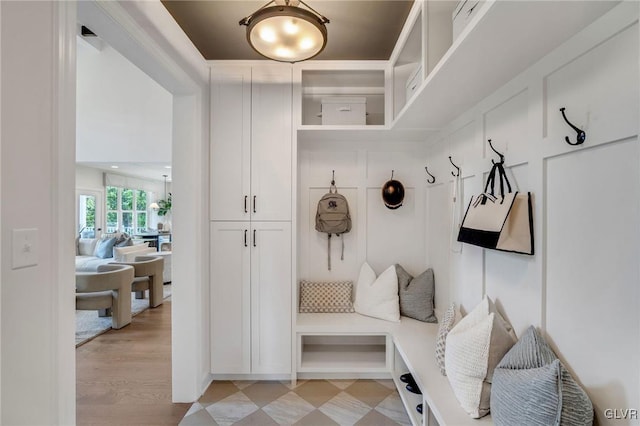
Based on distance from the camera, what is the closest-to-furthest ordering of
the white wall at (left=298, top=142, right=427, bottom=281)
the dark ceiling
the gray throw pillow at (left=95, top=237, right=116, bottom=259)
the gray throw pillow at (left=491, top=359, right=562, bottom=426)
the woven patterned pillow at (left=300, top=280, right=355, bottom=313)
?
the gray throw pillow at (left=491, top=359, right=562, bottom=426)
the dark ceiling
the woven patterned pillow at (left=300, top=280, right=355, bottom=313)
the white wall at (left=298, top=142, right=427, bottom=281)
the gray throw pillow at (left=95, top=237, right=116, bottom=259)

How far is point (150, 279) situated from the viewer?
432cm

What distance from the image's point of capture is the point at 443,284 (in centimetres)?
228

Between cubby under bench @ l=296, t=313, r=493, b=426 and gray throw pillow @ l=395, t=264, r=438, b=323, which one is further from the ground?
gray throw pillow @ l=395, t=264, r=438, b=323

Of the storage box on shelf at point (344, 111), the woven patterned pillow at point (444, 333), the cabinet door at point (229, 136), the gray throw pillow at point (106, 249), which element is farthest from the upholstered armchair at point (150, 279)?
the woven patterned pillow at point (444, 333)

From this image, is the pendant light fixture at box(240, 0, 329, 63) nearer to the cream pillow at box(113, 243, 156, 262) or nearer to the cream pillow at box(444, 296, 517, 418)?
the cream pillow at box(444, 296, 517, 418)

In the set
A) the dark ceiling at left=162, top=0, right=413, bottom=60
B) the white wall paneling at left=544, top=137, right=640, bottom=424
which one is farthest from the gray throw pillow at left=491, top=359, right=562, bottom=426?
the dark ceiling at left=162, top=0, right=413, bottom=60

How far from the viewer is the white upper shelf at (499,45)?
0.95m

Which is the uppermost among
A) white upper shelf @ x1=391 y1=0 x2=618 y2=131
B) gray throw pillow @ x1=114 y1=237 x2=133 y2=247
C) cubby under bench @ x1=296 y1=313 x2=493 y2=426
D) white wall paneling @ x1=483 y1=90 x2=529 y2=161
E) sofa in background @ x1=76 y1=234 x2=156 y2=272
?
white upper shelf @ x1=391 y1=0 x2=618 y2=131

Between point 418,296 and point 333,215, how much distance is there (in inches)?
37.2

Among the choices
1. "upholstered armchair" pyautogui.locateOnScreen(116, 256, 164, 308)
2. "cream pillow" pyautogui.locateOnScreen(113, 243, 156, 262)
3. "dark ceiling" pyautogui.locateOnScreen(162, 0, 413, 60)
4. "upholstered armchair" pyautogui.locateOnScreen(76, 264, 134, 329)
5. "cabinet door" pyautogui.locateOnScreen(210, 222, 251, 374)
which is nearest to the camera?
"dark ceiling" pyautogui.locateOnScreen(162, 0, 413, 60)

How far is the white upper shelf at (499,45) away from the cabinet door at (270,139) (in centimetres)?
98

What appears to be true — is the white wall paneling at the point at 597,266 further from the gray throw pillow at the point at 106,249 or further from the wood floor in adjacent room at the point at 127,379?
the gray throw pillow at the point at 106,249

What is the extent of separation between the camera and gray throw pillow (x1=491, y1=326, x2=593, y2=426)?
97 cm

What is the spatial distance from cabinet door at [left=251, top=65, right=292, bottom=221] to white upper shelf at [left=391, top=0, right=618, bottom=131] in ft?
3.21
